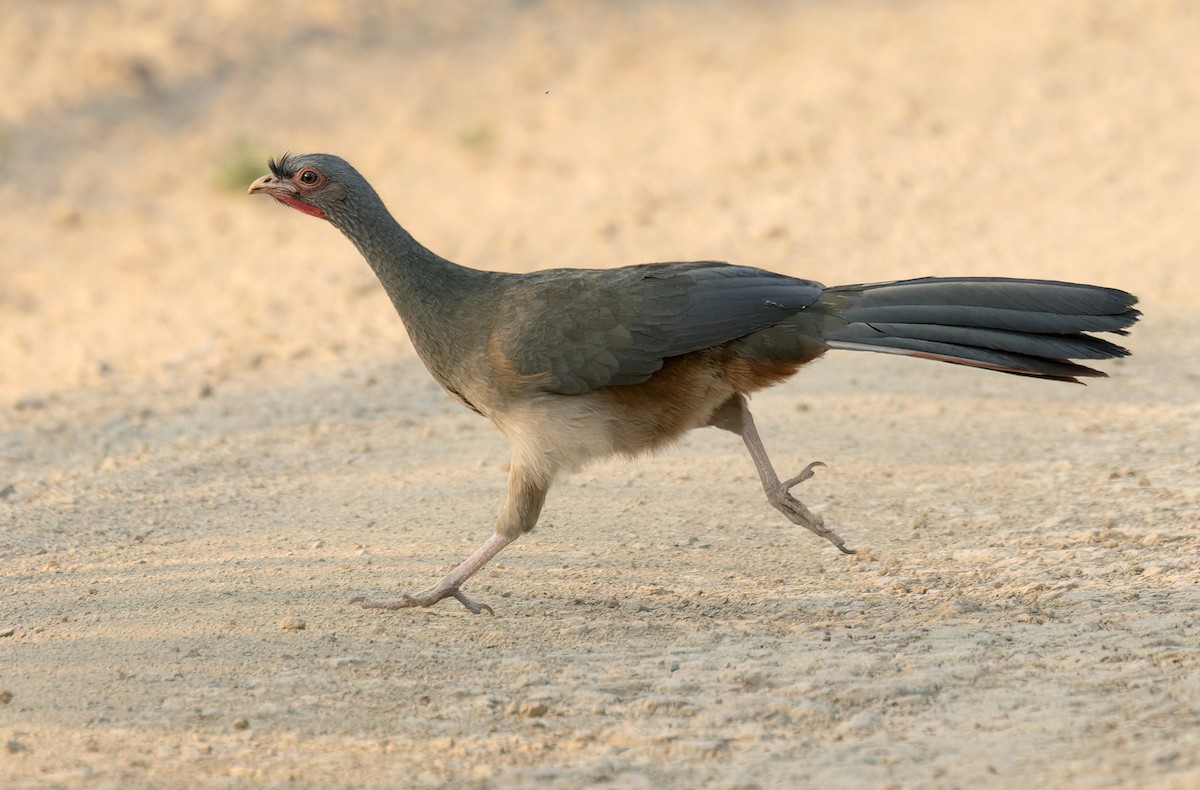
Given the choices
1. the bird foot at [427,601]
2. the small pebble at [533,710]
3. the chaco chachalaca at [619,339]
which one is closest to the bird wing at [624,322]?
the chaco chachalaca at [619,339]

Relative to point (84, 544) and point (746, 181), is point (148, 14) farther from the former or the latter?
point (84, 544)

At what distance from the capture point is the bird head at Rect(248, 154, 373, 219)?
5.36 m

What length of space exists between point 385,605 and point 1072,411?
3937 millimetres

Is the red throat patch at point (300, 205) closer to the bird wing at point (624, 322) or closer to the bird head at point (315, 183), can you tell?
the bird head at point (315, 183)

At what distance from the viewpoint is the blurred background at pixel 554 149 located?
31.2 ft

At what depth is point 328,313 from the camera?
9289 millimetres

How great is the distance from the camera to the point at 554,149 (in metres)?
12.0

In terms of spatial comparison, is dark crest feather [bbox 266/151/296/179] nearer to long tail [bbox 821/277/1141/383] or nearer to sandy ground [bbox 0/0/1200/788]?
sandy ground [bbox 0/0/1200/788]

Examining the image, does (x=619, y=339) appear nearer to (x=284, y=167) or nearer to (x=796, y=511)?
(x=796, y=511)

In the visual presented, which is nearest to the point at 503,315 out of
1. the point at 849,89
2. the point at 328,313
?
the point at 328,313

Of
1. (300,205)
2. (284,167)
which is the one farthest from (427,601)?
(284,167)

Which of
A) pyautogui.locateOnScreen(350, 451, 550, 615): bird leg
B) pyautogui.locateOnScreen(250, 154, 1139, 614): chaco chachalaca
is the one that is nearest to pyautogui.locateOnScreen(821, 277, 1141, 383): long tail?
pyautogui.locateOnScreen(250, 154, 1139, 614): chaco chachalaca

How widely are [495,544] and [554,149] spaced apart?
736 centimetres

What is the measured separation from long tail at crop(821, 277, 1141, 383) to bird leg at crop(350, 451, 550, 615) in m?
1.19
